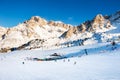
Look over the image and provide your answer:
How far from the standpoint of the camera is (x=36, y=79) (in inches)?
1039

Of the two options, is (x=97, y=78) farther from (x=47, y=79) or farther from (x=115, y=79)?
(x=47, y=79)

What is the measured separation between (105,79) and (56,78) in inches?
212

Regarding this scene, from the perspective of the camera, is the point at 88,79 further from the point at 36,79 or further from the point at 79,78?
the point at 36,79

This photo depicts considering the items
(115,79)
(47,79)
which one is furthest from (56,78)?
(115,79)

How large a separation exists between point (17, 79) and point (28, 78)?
1140mm

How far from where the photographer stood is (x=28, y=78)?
27125 millimetres

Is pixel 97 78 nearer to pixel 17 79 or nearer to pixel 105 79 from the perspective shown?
pixel 105 79

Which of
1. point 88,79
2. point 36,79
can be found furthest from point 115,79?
point 36,79

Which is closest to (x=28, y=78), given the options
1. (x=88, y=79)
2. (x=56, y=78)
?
(x=56, y=78)

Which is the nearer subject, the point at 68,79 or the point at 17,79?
the point at 68,79

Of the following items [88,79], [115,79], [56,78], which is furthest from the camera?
[56,78]

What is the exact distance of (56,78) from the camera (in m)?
25.8

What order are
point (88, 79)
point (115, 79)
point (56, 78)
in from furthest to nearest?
point (56, 78) → point (88, 79) → point (115, 79)

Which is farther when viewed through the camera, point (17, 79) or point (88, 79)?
point (17, 79)
